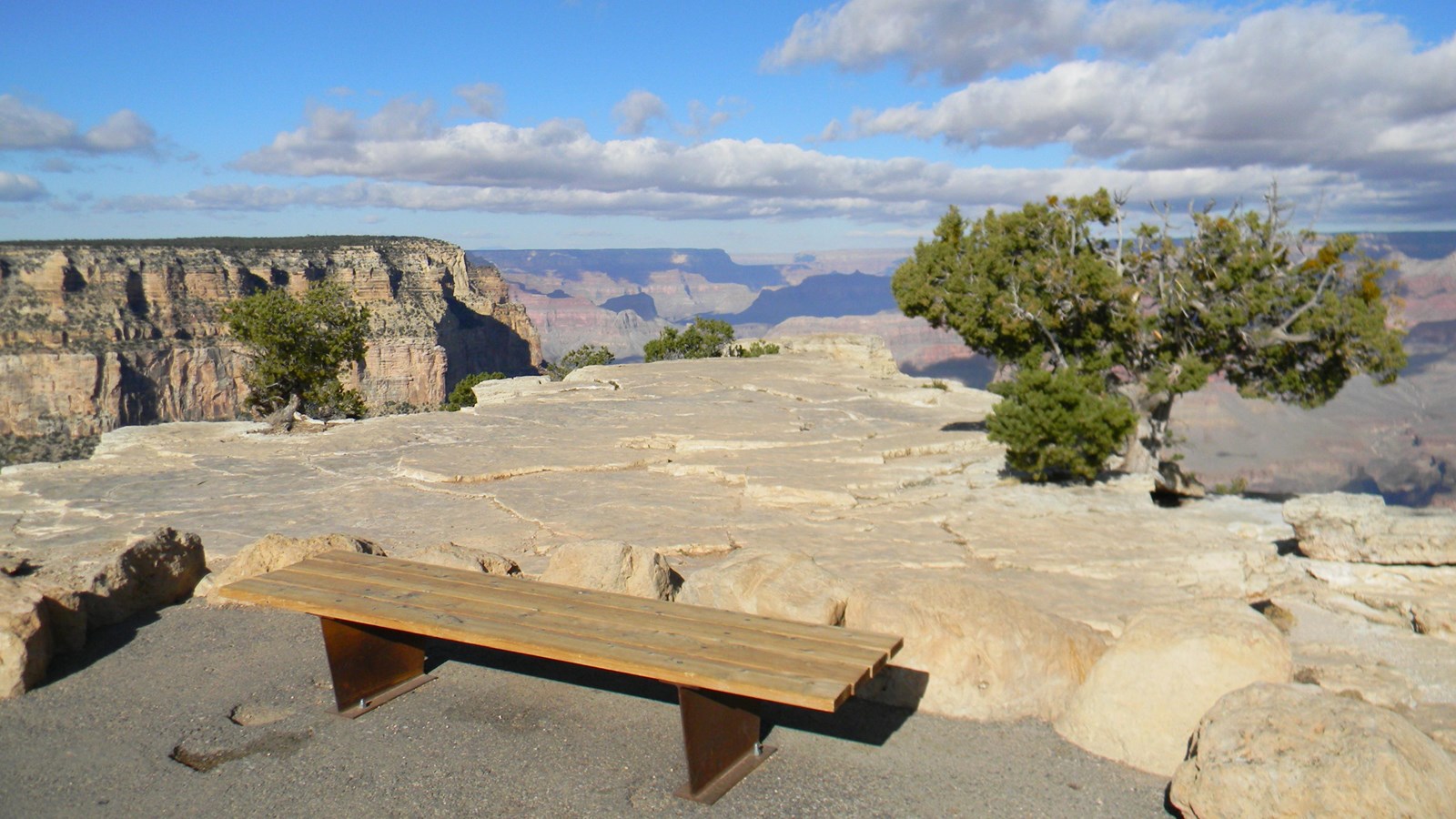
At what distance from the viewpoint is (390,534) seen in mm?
8125

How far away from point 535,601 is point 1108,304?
910 cm

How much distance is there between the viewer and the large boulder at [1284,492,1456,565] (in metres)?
6.78

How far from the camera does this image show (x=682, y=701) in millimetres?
4000

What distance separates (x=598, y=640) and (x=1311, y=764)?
282 cm

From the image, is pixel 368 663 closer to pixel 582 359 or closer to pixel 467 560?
pixel 467 560

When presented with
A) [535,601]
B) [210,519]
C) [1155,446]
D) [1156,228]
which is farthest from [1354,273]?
[210,519]

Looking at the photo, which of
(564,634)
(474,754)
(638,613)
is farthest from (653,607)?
(474,754)

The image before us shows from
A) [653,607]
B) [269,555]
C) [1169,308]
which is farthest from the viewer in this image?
[1169,308]

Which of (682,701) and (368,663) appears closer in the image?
(682,701)

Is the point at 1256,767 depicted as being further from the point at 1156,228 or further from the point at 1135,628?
the point at 1156,228

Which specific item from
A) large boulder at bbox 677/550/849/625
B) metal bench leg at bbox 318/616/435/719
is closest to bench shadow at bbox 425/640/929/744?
metal bench leg at bbox 318/616/435/719

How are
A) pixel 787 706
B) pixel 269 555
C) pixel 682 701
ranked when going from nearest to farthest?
pixel 682 701 < pixel 787 706 < pixel 269 555

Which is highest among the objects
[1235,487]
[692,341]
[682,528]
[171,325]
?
[682,528]

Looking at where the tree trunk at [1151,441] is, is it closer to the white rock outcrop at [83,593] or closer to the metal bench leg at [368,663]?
the metal bench leg at [368,663]
